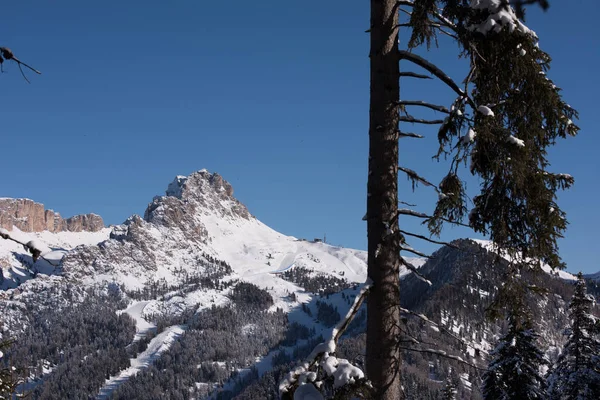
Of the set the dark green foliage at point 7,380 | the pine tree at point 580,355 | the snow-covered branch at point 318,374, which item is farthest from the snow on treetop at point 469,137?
the pine tree at point 580,355

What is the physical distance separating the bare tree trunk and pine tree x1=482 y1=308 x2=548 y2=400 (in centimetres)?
1868

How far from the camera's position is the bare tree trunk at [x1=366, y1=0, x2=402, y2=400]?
630 centimetres

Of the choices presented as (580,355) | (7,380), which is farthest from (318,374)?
(580,355)

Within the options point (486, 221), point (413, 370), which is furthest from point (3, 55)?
point (413, 370)

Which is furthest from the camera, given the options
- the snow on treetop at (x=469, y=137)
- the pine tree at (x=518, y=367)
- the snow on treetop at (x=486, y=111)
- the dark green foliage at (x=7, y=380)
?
the pine tree at (x=518, y=367)

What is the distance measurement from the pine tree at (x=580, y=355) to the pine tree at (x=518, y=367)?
1672 millimetres

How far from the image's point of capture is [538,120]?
6562 millimetres

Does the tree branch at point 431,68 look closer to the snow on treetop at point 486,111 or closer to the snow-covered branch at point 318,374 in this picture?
the snow on treetop at point 486,111

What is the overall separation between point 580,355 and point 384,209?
23.2 m

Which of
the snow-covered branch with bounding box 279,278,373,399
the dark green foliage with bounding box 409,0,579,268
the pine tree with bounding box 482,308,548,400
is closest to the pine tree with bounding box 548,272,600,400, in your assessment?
the pine tree with bounding box 482,308,548,400

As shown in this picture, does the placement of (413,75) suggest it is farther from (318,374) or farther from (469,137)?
(318,374)

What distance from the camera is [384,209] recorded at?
21.0ft

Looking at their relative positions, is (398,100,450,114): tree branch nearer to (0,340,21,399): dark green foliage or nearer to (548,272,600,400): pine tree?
(0,340,21,399): dark green foliage

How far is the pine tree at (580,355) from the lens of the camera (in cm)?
2465
